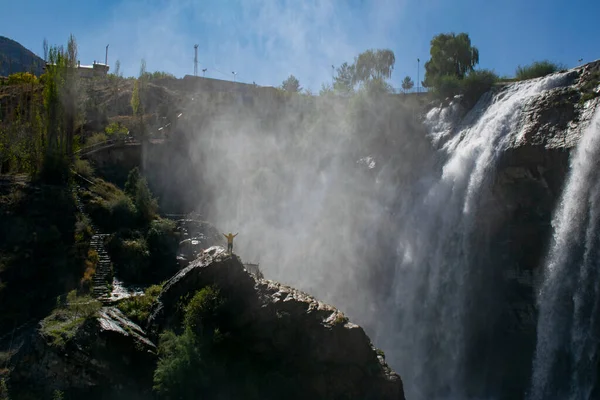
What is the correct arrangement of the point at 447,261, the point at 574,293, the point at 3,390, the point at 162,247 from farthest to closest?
1. the point at 162,247
2. the point at 447,261
3. the point at 574,293
4. the point at 3,390

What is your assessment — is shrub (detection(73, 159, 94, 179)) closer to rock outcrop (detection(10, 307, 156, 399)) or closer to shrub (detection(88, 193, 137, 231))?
shrub (detection(88, 193, 137, 231))

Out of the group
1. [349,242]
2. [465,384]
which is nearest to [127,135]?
[349,242]

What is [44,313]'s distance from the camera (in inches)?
1083

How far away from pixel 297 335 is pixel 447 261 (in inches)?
517

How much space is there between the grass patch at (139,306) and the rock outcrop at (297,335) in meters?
1.33

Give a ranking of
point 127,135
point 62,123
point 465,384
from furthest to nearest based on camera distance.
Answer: point 127,135, point 62,123, point 465,384

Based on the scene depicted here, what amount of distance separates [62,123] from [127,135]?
13.0 m

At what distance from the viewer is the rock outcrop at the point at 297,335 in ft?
78.5

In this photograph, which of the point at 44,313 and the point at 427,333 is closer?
the point at 44,313

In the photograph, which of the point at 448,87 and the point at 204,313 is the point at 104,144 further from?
the point at 448,87

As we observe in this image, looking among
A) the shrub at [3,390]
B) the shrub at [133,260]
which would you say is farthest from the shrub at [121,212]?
the shrub at [3,390]

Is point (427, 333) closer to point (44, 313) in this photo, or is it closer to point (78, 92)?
point (44, 313)

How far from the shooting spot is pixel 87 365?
23531 mm

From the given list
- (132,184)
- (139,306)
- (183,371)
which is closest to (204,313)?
(183,371)
